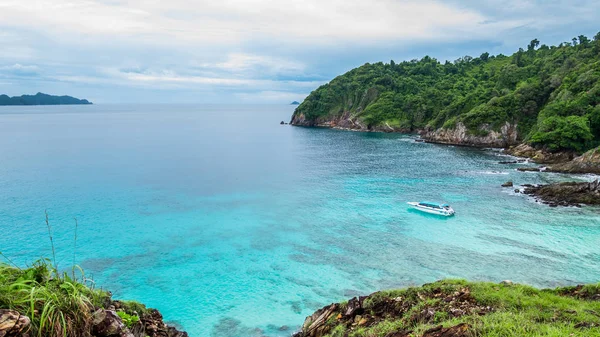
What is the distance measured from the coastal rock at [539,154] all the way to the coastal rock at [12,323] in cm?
8621

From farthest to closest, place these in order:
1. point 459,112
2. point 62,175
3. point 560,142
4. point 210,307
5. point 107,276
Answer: point 459,112, point 560,142, point 62,175, point 107,276, point 210,307

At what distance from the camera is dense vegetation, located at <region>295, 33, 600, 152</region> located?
3000 inches

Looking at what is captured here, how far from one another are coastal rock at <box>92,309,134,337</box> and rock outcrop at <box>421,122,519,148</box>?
10672 cm

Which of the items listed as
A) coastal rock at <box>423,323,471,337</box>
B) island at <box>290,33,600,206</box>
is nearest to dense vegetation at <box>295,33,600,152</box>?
island at <box>290,33,600,206</box>

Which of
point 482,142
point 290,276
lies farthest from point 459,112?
point 290,276

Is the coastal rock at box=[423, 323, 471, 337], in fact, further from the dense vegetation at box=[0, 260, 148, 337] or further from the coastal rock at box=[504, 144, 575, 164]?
the coastal rock at box=[504, 144, 575, 164]

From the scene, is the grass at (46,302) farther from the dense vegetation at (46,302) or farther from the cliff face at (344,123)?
the cliff face at (344,123)

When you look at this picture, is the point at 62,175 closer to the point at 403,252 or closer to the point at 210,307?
the point at 210,307

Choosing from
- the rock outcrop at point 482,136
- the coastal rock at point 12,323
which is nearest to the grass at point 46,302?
the coastal rock at point 12,323

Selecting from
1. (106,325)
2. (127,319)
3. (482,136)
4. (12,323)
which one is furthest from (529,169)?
(12,323)

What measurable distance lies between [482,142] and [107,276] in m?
98.8

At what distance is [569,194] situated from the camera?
49.5 meters

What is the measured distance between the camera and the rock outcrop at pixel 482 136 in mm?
97062

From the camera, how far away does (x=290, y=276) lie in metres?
Answer: 30.7
